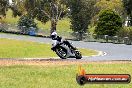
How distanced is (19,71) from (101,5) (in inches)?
2895

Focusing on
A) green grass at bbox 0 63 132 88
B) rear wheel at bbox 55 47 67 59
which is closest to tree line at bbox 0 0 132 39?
rear wheel at bbox 55 47 67 59

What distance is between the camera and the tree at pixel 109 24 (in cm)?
6000

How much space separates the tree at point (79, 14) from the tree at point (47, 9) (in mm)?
3466

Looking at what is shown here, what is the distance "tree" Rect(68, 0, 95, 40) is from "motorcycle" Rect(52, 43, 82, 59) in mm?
48138

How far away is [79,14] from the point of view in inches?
2963

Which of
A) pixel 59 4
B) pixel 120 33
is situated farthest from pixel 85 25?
pixel 120 33

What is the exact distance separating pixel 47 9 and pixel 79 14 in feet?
25.6

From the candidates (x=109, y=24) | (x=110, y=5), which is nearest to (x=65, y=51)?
(x=109, y=24)

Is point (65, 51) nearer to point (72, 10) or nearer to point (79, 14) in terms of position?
point (79, 14)

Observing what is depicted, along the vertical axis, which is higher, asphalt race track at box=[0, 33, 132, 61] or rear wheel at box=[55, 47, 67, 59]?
rear wheel at box=[55, 47, 67, 59]

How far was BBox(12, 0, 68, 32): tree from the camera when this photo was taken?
3108 inches

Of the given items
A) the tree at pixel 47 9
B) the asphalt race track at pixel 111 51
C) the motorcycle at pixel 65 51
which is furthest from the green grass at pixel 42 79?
the tree at pixel 47 9

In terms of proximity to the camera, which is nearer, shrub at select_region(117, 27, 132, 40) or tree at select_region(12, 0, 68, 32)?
shrub at select_region(117, 27, 132, 40)

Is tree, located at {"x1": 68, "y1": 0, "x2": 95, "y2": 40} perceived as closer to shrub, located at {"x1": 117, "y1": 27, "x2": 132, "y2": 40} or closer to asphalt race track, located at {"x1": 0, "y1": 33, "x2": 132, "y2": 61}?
shrub, located at {"x1": 117, "y1": 27, "x2": 132, "y2": 40}
